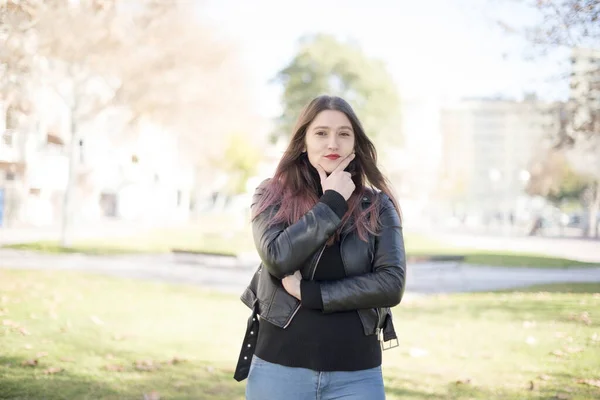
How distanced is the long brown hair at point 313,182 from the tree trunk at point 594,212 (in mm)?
44624

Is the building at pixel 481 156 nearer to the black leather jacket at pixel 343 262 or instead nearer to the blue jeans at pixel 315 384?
the black leather jacket at pixel 343 262

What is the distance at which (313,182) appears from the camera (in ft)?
9.27

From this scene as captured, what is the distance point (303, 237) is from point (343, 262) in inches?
9.6

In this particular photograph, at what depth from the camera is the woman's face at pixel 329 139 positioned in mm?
2740

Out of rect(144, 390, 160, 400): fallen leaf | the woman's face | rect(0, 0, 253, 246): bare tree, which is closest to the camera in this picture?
the woman's face

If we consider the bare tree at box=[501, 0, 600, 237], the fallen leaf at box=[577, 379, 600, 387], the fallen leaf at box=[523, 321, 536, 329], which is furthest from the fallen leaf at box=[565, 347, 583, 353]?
the bare tree at box=[501, 0, 600, 237]

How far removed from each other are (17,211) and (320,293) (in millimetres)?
30806

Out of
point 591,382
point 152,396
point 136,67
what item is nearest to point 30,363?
point 152,396

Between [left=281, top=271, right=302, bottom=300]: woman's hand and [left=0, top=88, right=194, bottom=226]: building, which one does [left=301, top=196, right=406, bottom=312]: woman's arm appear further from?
[left=0, top=88, right=194, bottom=226]: building

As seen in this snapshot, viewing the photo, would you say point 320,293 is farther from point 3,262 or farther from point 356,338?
point 3,262

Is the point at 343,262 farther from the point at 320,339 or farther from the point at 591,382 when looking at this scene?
the point at 591,382

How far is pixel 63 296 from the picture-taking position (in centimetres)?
955

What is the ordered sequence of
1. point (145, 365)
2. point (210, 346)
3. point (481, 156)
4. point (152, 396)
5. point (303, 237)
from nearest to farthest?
point (303, 237) → point (152, 396) → point (145, 365) → point (210, 346) → point (481, 156)

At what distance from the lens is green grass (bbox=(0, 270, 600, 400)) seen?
570 centimetres
